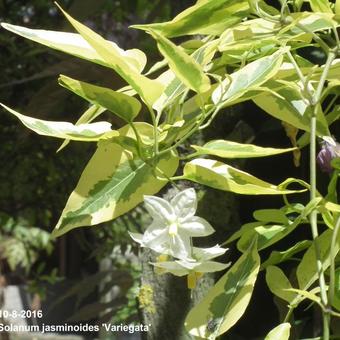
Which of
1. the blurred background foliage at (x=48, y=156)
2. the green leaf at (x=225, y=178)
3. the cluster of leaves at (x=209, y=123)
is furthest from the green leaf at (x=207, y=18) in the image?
the blurred background foliage at (x=48, y=156)

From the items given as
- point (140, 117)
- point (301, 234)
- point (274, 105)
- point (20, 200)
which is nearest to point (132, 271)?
point (20, 200)

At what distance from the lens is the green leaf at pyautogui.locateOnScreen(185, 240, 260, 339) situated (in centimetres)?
51

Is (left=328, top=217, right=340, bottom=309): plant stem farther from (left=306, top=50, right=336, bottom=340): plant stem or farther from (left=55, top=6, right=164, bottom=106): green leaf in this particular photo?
(left=55, top=6, right=164, bottom=106): green leaf

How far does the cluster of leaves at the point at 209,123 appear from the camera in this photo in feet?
1.58

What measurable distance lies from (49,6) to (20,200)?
0.54 m

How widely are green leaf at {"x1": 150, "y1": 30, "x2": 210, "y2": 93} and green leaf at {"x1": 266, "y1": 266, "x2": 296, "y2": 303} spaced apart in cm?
19

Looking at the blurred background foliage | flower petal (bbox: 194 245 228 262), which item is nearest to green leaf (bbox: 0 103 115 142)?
flower petal (bbox: 194 245 228 262)

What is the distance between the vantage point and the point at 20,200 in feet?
6.59

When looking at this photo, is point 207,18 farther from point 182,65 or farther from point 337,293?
point 337,293

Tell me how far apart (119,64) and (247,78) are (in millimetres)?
101

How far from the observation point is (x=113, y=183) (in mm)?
542

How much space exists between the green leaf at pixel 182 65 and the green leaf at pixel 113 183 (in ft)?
0.22

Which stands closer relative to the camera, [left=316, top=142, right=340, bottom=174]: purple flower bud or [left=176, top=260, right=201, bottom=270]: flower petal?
[left=176, top=260, right=201, bottom=270]: flower petal

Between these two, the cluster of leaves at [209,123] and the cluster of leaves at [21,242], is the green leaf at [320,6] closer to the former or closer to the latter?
the cluster of leaves at [209,123]
